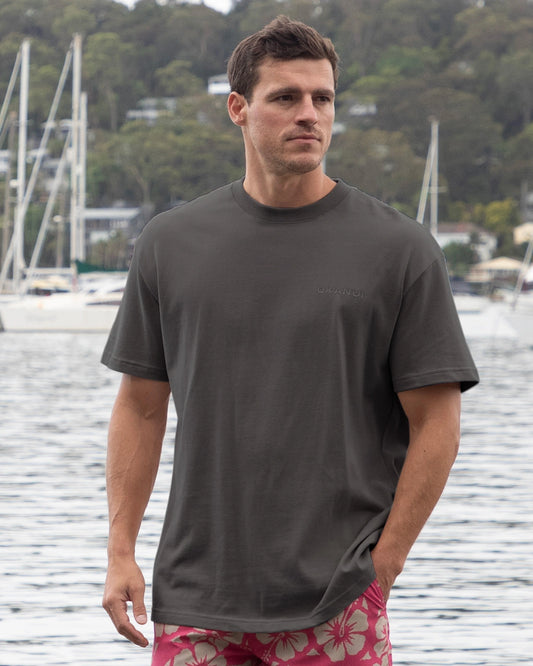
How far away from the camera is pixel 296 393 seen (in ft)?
9.15

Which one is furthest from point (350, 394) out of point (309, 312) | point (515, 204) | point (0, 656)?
point (515, 204)

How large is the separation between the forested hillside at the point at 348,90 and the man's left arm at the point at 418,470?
399ft

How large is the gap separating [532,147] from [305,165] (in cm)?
13523

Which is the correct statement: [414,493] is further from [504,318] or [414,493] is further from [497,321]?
[497,321]

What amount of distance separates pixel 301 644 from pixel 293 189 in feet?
2.42

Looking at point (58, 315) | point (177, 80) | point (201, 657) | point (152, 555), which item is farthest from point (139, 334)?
point (177, 80)

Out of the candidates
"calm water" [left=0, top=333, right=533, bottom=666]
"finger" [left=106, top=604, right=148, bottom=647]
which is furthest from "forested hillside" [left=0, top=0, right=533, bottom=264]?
"finger" [left=106, top=604, right=148, bottom=647]

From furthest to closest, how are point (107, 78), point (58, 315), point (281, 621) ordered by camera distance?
point (107, 78), point (58, 315), point (281, 621)

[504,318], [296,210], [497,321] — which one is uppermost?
[296,210]

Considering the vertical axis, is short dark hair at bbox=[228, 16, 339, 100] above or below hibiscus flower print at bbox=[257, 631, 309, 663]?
above

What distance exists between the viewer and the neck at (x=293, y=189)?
2.88 meters

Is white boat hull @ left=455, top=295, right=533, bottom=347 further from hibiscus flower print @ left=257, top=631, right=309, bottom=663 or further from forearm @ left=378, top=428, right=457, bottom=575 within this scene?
hibiscus flower print @ left=257, top=631, right=309, bottom=663

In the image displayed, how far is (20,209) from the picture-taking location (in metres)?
47.1

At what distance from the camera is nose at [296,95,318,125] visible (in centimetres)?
285
